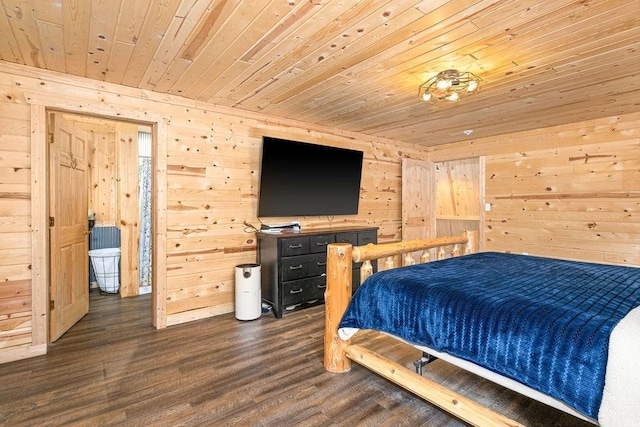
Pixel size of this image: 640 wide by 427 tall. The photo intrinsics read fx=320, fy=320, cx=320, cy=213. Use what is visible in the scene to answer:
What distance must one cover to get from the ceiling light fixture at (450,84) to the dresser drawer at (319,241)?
6.09 ft

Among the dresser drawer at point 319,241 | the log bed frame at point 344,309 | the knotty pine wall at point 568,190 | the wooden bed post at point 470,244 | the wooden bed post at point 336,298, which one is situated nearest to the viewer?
the log bed frame at point 344,309

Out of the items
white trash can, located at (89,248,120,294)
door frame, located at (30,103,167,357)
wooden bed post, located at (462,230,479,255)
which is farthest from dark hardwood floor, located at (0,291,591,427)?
white trash can, located at (89,248,120,294)

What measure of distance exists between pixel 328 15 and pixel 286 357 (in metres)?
2.46

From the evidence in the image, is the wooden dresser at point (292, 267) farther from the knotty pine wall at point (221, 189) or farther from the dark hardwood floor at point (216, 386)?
the dark hardwood floor at point (216, 386)

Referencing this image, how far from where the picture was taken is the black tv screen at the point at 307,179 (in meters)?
3.73

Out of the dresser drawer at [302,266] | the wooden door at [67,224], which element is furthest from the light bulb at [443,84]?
the wooden door at [67,224]

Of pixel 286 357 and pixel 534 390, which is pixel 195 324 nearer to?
pixel 286 357

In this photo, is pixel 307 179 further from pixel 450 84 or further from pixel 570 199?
pixel 570 199

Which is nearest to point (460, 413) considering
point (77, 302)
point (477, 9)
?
point (477, 9)

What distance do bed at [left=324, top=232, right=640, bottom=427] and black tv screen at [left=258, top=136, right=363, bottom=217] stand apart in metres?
1.73

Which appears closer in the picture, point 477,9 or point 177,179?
point 477,9

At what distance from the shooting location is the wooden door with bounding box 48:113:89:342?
113 inches

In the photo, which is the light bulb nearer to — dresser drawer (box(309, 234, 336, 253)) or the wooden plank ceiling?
the wooden plank ceiling

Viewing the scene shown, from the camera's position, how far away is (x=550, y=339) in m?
1.31
